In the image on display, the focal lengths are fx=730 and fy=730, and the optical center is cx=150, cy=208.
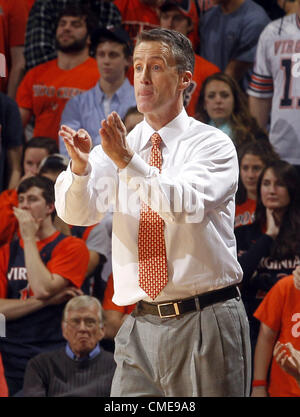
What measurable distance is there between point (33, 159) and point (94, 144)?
382 millimetres

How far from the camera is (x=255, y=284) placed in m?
3.88

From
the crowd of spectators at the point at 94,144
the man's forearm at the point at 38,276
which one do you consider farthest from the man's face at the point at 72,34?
the man's forearm at the point at 38,276

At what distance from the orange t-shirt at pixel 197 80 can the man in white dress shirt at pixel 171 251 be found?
77.4 inches

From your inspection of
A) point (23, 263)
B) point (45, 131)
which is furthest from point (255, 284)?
point (45, 131)

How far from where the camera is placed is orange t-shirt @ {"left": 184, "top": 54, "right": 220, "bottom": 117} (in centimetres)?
430

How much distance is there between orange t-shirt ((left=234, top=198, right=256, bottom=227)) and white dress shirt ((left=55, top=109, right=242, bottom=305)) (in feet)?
5.66

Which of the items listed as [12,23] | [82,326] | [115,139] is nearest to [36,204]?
[82,326]

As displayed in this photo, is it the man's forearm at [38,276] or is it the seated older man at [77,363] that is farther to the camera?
the man's forearm at [38,276]

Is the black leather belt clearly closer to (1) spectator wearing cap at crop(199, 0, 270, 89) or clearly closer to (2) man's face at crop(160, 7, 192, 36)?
(1) spectator wearing cap at crop(199, 0, 270, 89)

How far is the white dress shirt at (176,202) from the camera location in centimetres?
207

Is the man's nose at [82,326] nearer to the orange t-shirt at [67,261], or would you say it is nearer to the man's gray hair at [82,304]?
the man's gray hair at [82,304]

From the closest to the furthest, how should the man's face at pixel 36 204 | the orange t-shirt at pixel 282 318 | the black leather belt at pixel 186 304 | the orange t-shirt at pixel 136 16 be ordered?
the black leather belt at pixel 186 304 → the orange t-shirt at pixel 282 318 → the man's face at pixel 36 204 → the orange t-shirt at pixel 136 16

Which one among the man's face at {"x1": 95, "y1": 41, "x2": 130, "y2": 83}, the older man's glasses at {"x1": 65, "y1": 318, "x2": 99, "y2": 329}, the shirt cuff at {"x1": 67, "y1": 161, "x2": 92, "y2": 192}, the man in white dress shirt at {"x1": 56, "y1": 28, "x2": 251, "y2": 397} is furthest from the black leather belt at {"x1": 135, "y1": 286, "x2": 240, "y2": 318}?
the man's face at {"x1": 95, "y1": 41, "x2": 130, "y2": 83}
